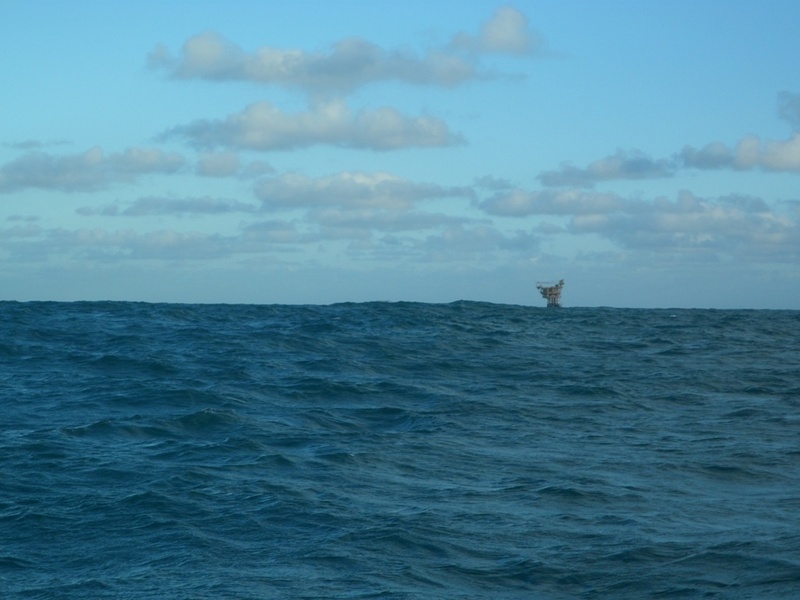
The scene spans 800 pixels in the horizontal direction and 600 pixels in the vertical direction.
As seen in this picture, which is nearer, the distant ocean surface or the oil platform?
the distant ocean surface

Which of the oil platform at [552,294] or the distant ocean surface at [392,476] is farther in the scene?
the oil platform at [552,294]

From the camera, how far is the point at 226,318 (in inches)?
1967

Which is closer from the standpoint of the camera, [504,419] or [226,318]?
[504,419]

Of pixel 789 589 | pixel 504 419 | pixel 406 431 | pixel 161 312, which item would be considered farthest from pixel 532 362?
pixel 161 312

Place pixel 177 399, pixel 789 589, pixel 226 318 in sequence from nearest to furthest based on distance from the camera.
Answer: pixel 789 589, pixel 177 399, pixel 226 318

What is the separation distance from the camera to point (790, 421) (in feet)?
66.6

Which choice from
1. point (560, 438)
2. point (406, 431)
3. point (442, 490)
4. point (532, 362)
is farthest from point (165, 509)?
point (532, 362)

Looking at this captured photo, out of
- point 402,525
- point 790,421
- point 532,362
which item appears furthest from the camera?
point 532,362

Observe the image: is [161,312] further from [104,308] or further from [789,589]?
A: [789,589]

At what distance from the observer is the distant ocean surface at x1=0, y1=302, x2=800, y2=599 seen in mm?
10406

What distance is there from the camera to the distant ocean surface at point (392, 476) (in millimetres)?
10406

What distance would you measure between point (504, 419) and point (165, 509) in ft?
30.9

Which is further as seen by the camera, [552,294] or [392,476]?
[552,294]

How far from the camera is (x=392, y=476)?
1511cm
